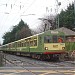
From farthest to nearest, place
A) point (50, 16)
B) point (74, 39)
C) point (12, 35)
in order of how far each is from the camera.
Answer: point (12, 35)
point (50, 16)
point (74, 39)

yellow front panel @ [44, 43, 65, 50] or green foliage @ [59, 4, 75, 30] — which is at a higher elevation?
green foliage @ [59, 4, 75, 30]

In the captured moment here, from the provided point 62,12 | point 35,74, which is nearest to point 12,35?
point 62,12

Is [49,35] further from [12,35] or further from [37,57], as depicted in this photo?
[12,35]

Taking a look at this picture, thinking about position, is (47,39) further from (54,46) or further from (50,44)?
(54,46)

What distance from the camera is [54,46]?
34.0 m

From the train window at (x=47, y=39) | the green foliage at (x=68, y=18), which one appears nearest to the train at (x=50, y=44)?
the train window at (x=47, y=39)

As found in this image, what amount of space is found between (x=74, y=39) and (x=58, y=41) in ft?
61.3

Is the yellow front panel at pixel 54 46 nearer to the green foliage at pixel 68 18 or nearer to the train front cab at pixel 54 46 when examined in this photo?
the train front cab at pixel 54 46

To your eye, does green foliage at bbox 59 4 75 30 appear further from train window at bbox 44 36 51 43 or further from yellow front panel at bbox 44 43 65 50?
train window at bbox 44 36 51 43

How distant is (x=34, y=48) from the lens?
3612cm

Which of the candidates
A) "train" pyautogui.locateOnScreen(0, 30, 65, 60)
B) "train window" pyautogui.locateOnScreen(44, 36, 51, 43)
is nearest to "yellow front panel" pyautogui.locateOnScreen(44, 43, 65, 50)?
"train" pyautogui.locateOnScreen(0, 30, 65, 60)

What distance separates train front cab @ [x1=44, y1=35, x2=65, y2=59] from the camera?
33.7 m

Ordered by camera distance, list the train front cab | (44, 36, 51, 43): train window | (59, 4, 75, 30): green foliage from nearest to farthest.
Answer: the train front cab → (44, 36, 51, 43): train window → (59, 4, 75, 30): green foliage

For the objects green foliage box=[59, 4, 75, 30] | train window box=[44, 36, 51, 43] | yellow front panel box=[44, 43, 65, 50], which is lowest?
yellow front panel box=[44, 43, 65, 50]
